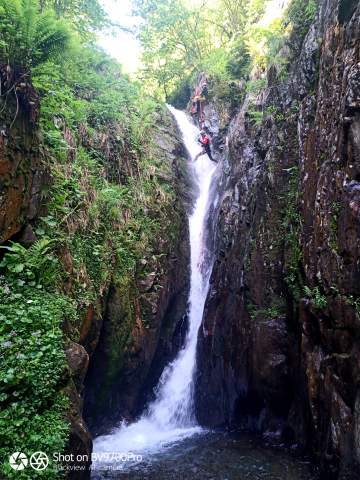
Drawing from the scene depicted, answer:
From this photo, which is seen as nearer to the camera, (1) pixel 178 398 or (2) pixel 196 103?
(1) pixel 178 398

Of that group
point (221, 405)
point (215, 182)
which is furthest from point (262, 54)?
point (221, 405)

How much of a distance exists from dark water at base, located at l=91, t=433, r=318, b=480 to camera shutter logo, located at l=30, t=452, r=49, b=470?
2.71 meters

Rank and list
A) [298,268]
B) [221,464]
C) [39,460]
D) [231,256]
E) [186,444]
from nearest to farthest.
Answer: [39,460] → [221,464] → [298,268] → [186,444] → [231,256]

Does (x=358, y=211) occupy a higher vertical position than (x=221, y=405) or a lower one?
higher

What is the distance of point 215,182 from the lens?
1470cm

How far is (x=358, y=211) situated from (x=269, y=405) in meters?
4.93

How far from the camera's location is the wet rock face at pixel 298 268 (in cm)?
580

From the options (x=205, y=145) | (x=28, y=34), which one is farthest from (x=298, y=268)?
(x=205, y=145)

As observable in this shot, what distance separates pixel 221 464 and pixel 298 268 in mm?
3987

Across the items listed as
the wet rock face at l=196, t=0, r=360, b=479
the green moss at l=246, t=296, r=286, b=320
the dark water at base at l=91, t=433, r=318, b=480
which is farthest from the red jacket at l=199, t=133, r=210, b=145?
the dark water at base at l=91, t=433, r=318, b=480

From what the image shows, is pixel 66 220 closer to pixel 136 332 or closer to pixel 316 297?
pixel 136 332

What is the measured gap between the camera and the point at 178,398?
1010cm

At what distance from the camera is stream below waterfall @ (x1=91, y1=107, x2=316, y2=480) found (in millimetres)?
6449

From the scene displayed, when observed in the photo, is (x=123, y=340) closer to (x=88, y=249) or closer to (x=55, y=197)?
(x=88, y=249)
